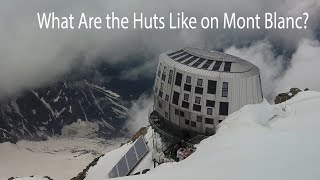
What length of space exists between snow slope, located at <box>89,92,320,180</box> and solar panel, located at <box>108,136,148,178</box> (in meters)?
17.7

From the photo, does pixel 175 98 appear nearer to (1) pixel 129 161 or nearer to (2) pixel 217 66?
(2) pixel 217 66

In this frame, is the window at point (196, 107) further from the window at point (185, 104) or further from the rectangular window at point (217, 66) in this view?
the rectangular window at point (217, 66)

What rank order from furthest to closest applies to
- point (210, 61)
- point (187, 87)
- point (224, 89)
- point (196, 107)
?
point (210, 61) → point (187, 87) → point (196, 107) → point (224, 89)

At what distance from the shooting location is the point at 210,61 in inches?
2564

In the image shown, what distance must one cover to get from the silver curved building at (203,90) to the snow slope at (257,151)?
12.6ft

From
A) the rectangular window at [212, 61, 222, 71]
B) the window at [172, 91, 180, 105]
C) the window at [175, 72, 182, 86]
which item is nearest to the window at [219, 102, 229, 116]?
the rectangular window at [212, 61, 222, 71]

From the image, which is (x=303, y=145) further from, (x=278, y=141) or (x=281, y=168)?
(x=281, y=168)

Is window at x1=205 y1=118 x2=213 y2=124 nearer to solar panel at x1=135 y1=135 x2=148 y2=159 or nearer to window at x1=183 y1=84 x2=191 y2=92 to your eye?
window at x1=183 y1=84 x2=191 y2=92

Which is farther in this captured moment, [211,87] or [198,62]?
[198,62]

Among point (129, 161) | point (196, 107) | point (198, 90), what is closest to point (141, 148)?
point (129, 161)

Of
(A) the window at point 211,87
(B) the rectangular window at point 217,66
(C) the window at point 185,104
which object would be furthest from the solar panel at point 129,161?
(B) the rectangular window at point 217,66

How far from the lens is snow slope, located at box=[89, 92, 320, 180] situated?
3781 cm

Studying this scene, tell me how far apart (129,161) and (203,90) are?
16.3 m

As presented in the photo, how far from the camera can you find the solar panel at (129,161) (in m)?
68.8
